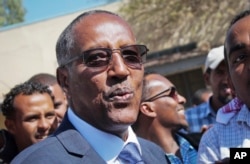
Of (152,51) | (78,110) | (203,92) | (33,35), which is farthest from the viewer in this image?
(33,35)

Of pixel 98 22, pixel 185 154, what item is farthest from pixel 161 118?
pixel 98 22

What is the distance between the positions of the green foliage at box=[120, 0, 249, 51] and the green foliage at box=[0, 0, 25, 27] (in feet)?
85.7

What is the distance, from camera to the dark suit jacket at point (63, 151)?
1806 millimetres

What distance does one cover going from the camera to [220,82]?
3918mm

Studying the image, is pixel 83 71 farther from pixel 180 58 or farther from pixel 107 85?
pixel 180 58

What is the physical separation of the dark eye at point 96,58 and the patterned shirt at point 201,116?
255 centimetres

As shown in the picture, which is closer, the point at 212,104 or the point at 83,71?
the point at 83,71

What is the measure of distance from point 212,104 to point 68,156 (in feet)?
8.67

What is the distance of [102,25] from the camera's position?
1.98 m

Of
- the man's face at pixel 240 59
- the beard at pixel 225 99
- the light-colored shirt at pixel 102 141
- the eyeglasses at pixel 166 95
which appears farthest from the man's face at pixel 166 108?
the light-colored shirt at pixel 102 141

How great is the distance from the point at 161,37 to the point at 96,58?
12.1 meters

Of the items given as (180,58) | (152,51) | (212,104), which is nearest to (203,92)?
(212,104)

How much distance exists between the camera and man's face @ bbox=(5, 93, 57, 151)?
3.08m

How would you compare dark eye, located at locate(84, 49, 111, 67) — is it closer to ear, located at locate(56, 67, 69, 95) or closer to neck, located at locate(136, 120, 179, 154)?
ear, located at locate(56, 67, 69, 95)
